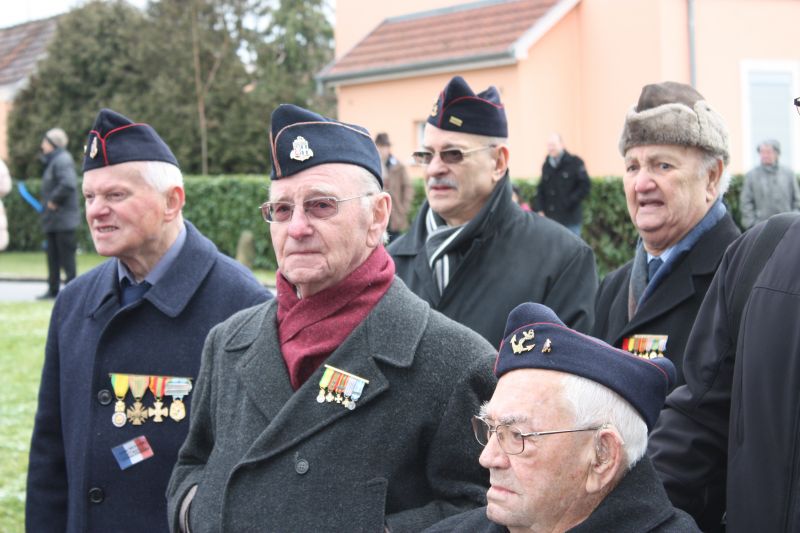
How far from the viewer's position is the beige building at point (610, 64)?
19.0m

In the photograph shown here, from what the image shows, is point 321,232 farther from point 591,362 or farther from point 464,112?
point 464,112

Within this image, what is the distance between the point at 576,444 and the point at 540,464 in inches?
3.8

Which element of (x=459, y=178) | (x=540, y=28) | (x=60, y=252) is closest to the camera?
(x=459, y=178)

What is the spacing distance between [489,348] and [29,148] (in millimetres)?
26204

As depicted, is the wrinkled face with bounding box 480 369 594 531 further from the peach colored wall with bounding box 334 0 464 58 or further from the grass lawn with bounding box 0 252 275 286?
the peach colored wall with bounding box 334 0 464 58

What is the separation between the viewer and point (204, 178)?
22312mm

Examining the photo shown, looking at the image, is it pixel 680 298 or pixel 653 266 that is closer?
pixel 680 298

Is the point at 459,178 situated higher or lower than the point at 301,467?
higher

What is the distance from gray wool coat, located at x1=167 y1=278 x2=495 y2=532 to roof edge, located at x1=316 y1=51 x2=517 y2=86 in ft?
54.3

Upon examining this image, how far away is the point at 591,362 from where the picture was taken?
8.39 feet

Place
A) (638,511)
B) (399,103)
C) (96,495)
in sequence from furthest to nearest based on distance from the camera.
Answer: (399,103)
(96,495)
(638,511)

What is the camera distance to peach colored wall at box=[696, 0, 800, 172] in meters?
19.2

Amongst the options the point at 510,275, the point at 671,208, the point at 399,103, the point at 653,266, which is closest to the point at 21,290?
the point at 399,103

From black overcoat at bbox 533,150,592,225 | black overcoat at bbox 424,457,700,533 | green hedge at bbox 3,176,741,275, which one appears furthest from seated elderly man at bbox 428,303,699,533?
black overcoat at bbox 533,150,592,225
